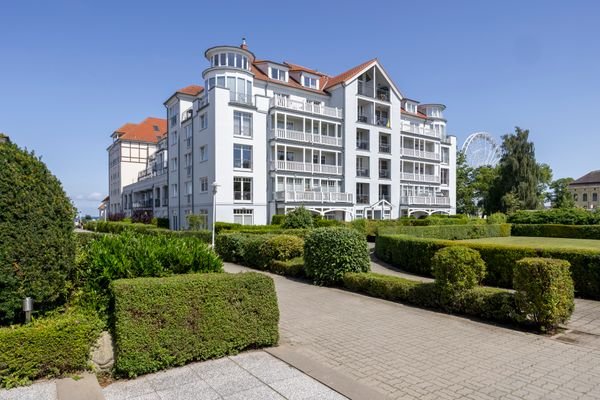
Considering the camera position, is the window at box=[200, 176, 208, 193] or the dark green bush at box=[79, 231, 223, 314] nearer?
the dark green bush at box=[79, 231, 223, 314]

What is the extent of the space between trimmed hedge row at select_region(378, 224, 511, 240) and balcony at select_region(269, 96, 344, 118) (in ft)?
51.3

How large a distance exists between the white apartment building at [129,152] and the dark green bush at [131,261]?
58349mm

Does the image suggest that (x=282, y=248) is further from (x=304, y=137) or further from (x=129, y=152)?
(x=129, y=152)

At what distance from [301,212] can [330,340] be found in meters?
18.0

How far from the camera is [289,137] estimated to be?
116 ft

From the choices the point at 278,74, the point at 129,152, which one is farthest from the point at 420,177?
the point at 129,152

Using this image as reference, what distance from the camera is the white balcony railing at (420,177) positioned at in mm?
44562

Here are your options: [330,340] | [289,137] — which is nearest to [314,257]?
[330,340]

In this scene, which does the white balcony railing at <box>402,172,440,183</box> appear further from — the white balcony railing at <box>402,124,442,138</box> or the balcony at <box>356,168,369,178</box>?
the balcony at <box>356,168,369,178</box>

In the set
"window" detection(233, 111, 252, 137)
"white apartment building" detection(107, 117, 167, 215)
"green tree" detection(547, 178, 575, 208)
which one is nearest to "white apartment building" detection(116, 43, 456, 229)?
"window" detection(233, 111, 252, 137)

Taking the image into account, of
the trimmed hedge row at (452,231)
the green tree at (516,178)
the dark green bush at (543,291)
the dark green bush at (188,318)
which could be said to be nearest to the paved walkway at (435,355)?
the dark green bush at (543,291)

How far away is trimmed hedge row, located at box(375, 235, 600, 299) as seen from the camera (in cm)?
1015

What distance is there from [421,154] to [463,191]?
2218 centimetres

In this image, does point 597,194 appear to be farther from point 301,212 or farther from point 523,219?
point 301,212
